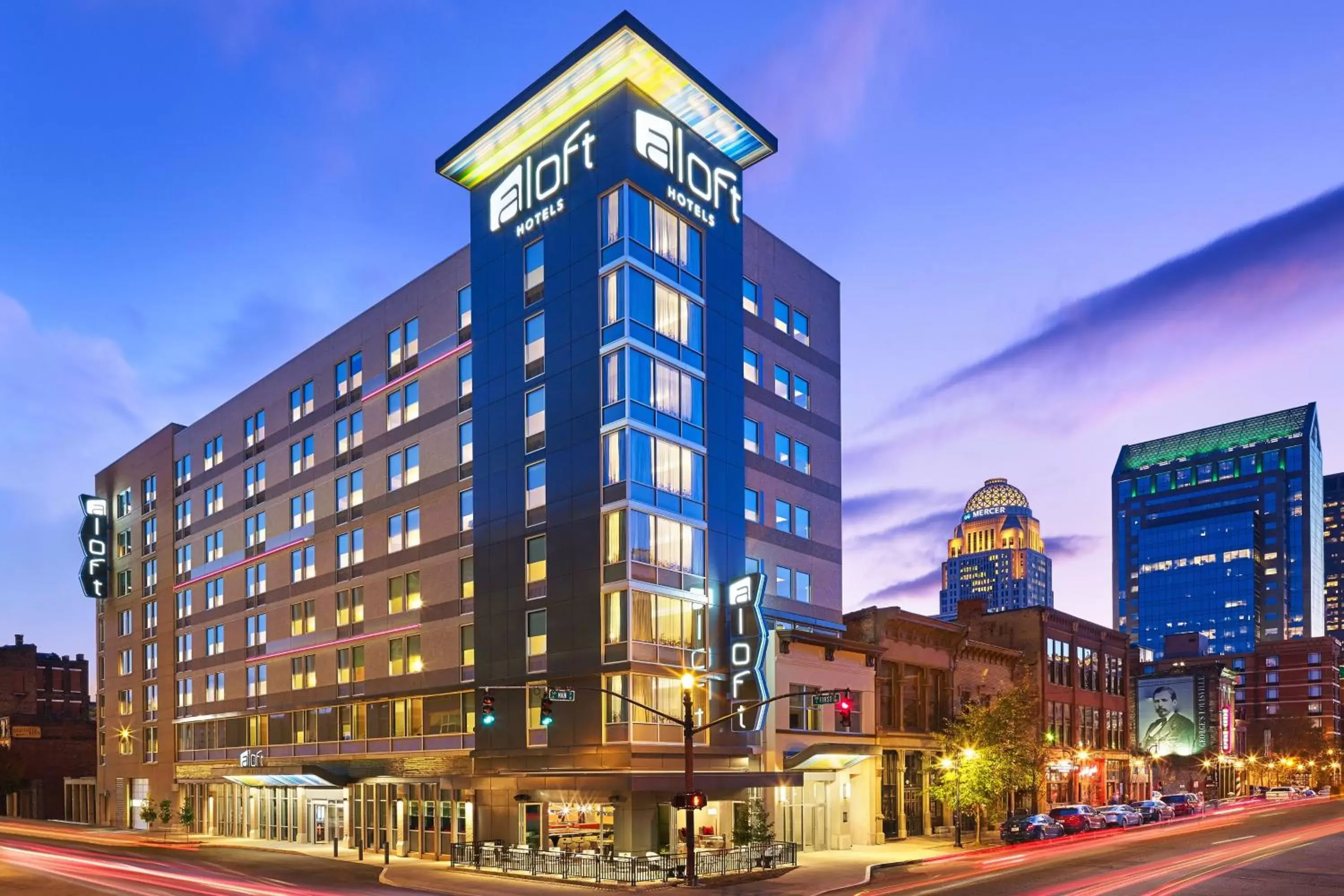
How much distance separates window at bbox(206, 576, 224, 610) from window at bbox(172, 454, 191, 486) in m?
8.80

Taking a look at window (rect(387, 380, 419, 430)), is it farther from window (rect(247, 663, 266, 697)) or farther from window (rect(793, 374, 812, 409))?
window (rect(247, 663, 266, 697))

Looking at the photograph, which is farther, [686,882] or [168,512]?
[168,512]

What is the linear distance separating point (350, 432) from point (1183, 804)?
6378 cm

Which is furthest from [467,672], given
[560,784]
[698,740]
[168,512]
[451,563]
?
[168,512]

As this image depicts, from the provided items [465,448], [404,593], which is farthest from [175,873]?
[465,448]

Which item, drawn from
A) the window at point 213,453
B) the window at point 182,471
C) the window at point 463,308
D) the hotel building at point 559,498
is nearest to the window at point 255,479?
the hotel building at point 559,498

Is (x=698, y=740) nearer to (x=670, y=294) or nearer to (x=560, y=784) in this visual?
(x=560, y=784)

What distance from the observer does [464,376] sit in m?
55.6

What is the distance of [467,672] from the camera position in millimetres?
53344

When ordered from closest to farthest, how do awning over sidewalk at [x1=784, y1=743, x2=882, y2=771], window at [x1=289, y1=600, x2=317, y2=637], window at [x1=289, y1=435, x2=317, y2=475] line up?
awning over sidewalk at [x1=784, y1=743, x2=882, y2=771] < window at [x1=289, y1=600, x2=317, y2=637] < window at [x1=289, y1=435, x2=317, y2=475]

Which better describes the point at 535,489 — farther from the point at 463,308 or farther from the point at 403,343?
the point at 403,343

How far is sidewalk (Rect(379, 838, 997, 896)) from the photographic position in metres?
37.6

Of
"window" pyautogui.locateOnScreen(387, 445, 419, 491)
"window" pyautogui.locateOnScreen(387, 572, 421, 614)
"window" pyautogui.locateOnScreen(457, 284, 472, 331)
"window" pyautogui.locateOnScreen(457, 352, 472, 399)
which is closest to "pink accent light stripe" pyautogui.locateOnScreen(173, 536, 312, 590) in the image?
"window" pyautogui.locateOnScreen(387, 445, 419, 491)

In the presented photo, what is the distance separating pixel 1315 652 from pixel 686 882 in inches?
7053
